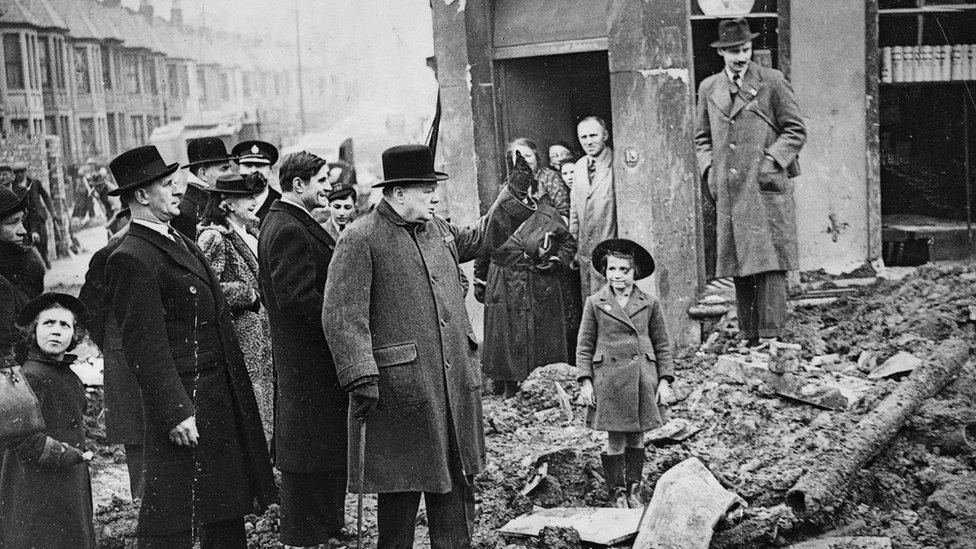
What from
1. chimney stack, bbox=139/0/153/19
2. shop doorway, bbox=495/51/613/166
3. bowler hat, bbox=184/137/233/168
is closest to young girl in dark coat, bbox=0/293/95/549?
bowler hat, bbox=184/137/233/168

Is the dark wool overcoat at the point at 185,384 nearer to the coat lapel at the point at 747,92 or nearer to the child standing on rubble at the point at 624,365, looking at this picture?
the child standing on rubble at the point at 624,365

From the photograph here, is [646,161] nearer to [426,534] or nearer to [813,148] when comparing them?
[813,148]

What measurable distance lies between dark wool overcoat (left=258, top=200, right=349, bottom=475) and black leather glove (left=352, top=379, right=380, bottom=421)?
34.0 inches

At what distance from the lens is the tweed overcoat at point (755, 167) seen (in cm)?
777

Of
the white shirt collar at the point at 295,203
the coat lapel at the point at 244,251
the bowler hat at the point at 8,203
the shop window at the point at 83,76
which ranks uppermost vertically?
the shop window at the point at 83,76

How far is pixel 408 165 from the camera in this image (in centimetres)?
497

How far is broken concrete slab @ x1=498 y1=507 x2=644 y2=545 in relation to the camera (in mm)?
→ 5402

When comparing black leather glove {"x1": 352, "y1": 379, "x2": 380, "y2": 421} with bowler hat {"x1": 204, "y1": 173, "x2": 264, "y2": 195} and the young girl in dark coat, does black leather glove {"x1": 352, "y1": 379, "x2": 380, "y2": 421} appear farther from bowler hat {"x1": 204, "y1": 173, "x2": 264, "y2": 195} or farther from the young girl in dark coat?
bowler hat {"x1": 204, "y1": 173, "x2": 264, "y2": 195}

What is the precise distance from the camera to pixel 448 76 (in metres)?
10.2

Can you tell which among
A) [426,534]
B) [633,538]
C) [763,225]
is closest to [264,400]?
[426,534]

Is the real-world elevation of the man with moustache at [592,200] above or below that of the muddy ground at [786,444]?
above

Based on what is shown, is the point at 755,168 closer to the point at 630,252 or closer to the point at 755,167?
the point at 755,167

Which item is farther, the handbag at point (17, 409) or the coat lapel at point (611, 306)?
the coat lapel at point (611, 306)

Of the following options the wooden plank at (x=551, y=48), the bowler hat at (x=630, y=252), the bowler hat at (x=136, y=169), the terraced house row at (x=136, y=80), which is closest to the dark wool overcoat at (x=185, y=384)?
the bowler hat at (x=136, y=169)
